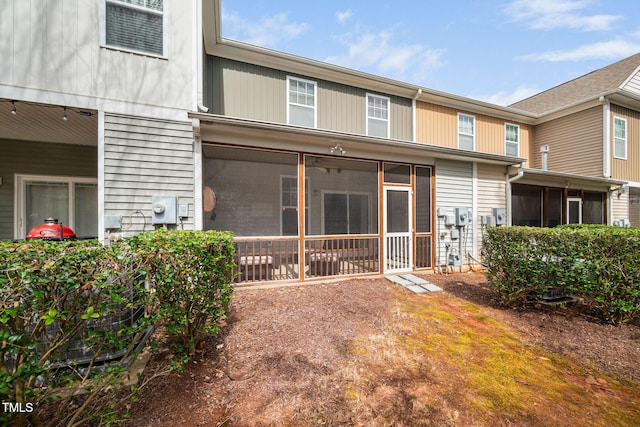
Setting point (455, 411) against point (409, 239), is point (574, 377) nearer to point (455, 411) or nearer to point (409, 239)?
point (455, 411)

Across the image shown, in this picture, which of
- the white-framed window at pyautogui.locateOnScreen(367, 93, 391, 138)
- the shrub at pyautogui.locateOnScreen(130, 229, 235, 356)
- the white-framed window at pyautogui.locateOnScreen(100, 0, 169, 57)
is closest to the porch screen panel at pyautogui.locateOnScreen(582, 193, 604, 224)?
the white-framed window at pyautogui.locateOnScreen(367, 93, 391, 138)

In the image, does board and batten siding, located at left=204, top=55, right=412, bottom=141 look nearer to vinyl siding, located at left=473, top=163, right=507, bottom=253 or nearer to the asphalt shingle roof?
vinyl siding, located at left=473, top=163, right=507, bottom=253

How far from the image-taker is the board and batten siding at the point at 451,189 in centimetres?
665

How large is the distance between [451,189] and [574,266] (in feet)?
11.1

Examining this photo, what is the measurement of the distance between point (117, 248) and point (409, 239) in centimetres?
580

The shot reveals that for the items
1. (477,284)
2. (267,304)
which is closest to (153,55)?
(267,304)

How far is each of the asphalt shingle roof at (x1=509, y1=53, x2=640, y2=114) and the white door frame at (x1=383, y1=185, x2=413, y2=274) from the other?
9283 millimetres

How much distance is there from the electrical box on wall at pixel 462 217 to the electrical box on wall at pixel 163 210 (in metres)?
6.47

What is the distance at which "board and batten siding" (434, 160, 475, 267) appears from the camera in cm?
665

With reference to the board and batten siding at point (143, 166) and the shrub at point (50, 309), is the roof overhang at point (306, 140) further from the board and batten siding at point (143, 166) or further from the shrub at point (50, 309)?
the shrub at point (50, 309)

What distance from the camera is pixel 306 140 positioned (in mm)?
5207

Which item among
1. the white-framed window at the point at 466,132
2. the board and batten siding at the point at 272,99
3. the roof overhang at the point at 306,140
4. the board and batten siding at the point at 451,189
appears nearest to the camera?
the roof overhang at the point at 306,140

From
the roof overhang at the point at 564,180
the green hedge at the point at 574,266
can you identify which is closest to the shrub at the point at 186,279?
the green hedge at the point at 574,266

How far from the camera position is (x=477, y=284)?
18.9ft
